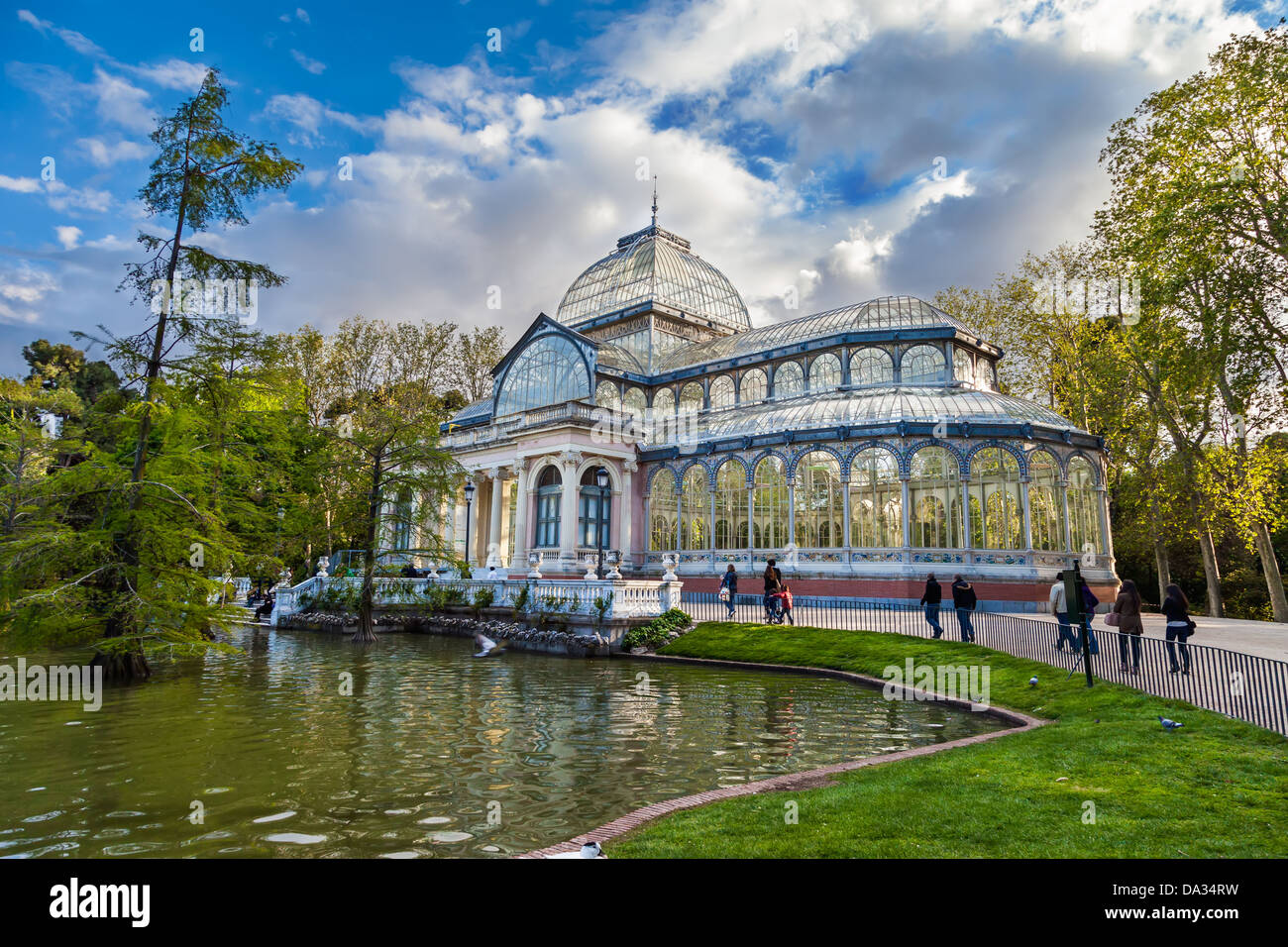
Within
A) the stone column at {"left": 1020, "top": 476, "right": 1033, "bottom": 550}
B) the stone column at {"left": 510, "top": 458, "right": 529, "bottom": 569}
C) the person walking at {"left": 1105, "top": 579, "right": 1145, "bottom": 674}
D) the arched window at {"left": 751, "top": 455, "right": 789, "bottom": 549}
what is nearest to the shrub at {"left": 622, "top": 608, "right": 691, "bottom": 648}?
the arched window at {"left": 751, "top": 455, "right": 789, "bottom": 549}

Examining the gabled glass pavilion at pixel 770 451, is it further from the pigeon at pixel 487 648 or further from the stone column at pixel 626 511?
the pigeon at pixel 487 648

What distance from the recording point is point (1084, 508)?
27.5m

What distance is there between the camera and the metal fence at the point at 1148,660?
30.2 ft

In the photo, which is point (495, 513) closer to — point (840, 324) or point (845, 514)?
point (845, 514)

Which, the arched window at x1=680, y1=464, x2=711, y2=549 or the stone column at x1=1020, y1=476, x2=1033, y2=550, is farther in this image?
the arched window at x1=680, y1=464, x2=711, y2=549

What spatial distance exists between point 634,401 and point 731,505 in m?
10.2

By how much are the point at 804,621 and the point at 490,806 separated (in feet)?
51.3

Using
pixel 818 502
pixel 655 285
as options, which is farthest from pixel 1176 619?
pixel 655 285

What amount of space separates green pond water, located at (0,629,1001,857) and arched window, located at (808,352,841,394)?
1976 cm

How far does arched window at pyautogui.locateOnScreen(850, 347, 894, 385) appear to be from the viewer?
107ft

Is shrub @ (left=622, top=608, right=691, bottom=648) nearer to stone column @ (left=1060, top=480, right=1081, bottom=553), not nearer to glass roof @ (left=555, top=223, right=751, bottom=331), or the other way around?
stone column @ (left=1060, top=480, right=1081, bottom=553)

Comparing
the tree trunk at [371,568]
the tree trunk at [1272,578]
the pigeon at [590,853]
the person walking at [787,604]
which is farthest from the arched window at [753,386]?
the pigeon at [590,853]
